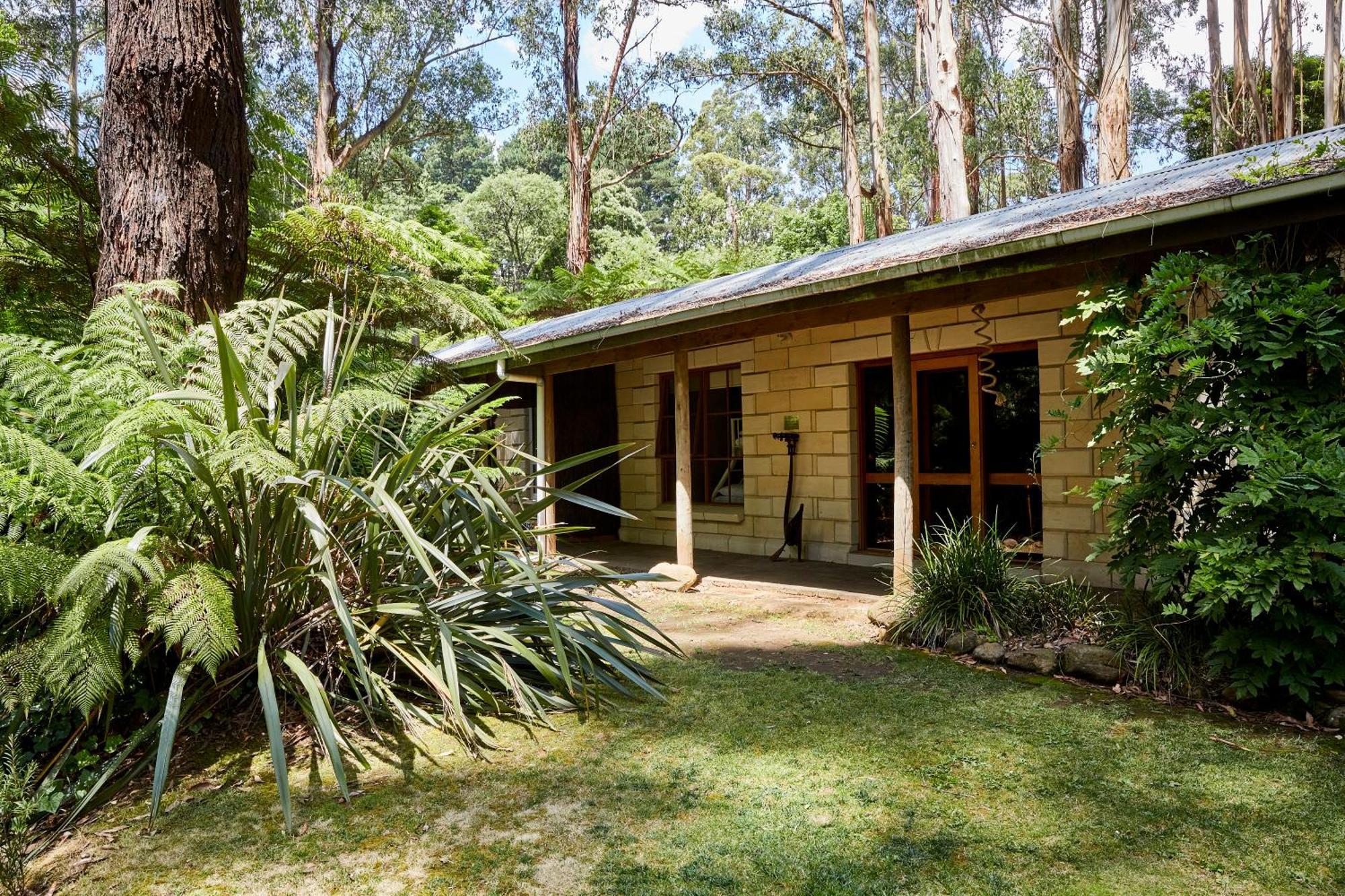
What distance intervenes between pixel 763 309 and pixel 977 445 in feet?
8.00

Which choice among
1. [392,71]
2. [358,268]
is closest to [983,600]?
[358,268]

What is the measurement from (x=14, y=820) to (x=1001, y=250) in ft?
14.8

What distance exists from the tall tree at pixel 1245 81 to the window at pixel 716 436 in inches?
418

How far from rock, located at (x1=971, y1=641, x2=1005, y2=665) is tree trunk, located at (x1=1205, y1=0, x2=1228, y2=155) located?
48.6 ft

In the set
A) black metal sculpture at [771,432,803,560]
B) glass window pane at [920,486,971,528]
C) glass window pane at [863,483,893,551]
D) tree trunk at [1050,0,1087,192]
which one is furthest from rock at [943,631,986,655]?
tree trunk at [1050,0,1087,192]

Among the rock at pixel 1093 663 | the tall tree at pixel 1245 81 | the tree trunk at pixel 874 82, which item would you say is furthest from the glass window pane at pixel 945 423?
the tall tree at pixel 1245 81

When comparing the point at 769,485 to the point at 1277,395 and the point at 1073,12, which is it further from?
the point at 1073,12

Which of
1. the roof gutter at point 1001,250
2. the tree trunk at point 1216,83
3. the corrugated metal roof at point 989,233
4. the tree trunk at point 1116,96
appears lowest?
the roof gutter at point 1001,250

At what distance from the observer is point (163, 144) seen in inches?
148

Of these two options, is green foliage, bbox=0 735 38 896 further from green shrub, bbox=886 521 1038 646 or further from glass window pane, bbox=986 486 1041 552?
glass window pane, bbox=986 486 1041 552

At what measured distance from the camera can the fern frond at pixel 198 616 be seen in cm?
239

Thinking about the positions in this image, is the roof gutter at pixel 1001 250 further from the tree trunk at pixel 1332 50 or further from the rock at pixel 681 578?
the tree trunk at pixel 1332 50

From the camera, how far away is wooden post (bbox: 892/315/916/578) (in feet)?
17.4

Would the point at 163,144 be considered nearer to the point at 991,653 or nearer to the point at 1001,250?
the point at 1001,250
